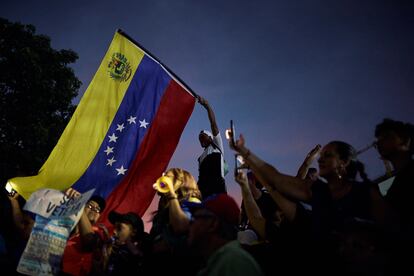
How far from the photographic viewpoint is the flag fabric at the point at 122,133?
17.8ft

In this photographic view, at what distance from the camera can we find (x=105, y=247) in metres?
3.51

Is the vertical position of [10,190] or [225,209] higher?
[225,209]

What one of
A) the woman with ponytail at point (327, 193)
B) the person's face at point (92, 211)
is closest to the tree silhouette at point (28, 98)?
the person's face at point (92, 211)

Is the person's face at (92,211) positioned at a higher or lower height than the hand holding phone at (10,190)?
higher

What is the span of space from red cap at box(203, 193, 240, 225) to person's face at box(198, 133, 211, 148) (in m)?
2.93

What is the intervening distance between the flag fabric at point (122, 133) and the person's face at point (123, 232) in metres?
1.50

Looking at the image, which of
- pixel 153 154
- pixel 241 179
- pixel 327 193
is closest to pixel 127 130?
pixel 153 154

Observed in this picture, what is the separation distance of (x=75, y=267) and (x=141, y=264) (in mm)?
1182

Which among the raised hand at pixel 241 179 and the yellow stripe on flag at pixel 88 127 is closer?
the raised hand at pixel 241 179

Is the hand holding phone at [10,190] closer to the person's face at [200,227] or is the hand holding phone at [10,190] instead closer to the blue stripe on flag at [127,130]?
the blue stripe on flag at [127,130]

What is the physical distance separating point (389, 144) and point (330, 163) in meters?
0.56

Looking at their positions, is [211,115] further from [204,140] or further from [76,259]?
[76,259]

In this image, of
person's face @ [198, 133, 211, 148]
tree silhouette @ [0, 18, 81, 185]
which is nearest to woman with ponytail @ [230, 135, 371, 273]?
person's face @ [198, 133, 211, 148]

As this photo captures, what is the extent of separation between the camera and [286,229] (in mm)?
3098
